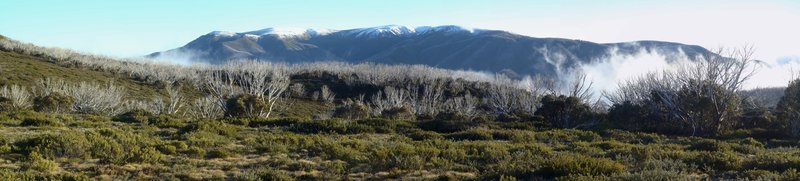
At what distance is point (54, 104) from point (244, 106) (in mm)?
10477

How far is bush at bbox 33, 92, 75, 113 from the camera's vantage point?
30.9 meters

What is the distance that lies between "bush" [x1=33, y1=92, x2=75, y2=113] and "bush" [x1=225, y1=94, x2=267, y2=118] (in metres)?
9.08

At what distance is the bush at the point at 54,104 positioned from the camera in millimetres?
30859

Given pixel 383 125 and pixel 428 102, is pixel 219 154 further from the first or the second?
pixel 428 102

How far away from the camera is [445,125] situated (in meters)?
24.8

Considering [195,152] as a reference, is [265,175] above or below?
above

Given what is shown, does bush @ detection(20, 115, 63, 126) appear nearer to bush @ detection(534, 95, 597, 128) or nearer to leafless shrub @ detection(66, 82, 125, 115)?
leafless shrub @ detection(66, 82, 125, 115)

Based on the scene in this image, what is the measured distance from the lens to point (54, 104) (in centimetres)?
3095

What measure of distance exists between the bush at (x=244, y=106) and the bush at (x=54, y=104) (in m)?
9.08

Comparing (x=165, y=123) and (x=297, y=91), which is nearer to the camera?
(x=165, y=123)

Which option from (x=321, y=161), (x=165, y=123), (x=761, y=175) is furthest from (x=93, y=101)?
(x=761, y=175)

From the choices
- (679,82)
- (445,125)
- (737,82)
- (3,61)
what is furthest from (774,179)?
(3,61)

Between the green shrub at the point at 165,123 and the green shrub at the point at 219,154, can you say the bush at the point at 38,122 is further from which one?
the green shrub at the point at 219,154

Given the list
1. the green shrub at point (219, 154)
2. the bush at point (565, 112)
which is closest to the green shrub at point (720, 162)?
the green shrub at point (219, 154)
